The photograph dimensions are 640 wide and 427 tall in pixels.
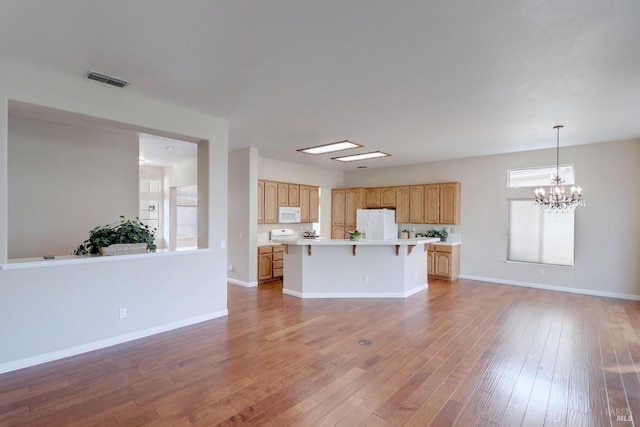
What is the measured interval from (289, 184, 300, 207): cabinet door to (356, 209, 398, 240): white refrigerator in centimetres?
168

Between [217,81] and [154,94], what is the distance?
0.90 m

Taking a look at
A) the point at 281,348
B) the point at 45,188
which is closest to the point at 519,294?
the point at 281,348

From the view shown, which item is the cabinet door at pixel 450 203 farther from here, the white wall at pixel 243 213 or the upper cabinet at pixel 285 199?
the white wall at pixel 243 213

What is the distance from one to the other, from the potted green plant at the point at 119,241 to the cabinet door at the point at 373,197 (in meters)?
5.76

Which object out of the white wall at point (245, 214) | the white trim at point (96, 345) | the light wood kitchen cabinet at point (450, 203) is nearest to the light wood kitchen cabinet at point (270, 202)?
the white wall at point (245, 214)

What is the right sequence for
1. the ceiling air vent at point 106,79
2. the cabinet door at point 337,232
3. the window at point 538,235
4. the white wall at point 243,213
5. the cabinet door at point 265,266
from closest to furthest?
the ceiling air vent at point 106,79
the window at point 538,235
the white wall at point 243,213
the cabinet door at point 265,266
the cabinet door at point 337,232

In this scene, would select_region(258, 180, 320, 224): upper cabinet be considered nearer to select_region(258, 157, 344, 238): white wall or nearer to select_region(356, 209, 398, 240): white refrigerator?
Answer: select_region(258, 157, 344, 238): white wall

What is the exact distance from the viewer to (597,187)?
18.8ft

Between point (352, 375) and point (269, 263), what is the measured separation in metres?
4.15

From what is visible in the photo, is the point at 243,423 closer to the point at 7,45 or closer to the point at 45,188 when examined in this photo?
the point at 7,45

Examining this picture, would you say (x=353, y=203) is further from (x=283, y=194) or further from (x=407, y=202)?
(x=283, y=194)

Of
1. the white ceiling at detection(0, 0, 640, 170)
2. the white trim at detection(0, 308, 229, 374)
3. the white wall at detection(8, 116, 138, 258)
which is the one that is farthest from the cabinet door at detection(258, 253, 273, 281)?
the white ceiling at detection(0, 0, 640, 170)

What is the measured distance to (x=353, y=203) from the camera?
865 cm

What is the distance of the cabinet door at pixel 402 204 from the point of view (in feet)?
25.7
